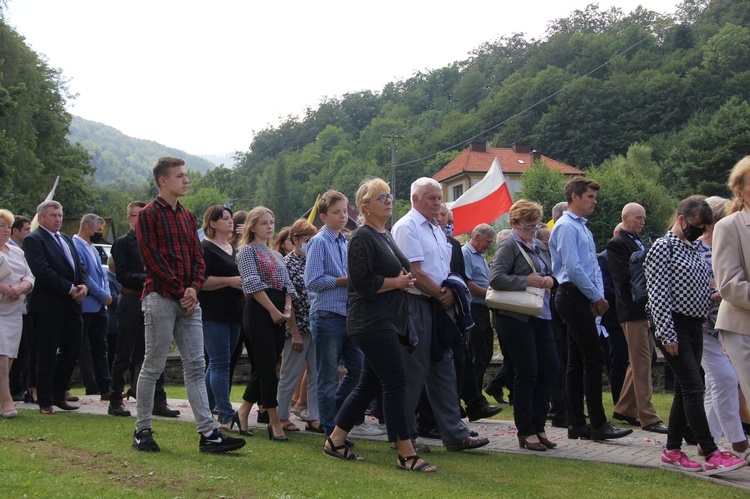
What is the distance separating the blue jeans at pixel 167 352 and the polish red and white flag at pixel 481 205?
928 centimetres

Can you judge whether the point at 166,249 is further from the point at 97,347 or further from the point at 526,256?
the point at 97,347

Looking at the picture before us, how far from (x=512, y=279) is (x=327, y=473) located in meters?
2.59

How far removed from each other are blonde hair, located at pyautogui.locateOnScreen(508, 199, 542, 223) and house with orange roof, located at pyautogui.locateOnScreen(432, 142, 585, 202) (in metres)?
74.6

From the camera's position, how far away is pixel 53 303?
8781 millimetres

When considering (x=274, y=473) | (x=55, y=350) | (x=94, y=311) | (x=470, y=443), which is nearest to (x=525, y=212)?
(x=470, y=443)

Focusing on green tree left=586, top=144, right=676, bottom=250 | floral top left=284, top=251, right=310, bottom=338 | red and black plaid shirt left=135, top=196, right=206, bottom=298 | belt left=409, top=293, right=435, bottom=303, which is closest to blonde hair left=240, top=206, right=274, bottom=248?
floral top left=284, top=251, right=310, bottom=338

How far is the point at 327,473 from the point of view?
230 inches

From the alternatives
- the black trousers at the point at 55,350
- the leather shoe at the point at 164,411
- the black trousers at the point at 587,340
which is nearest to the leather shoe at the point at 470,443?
the black trousers at the point at 587,340

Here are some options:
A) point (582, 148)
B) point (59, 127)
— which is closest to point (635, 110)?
point (582, 148)

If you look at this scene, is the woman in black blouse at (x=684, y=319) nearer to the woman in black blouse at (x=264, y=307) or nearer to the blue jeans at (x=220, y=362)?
the woman in black blouse at (x=264, y=307)

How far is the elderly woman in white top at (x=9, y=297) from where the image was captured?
8242 millimetres

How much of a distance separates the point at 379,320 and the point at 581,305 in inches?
94.7

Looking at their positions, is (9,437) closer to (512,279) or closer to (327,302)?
(327,302)

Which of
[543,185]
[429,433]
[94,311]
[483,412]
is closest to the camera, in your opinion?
[429,433]
